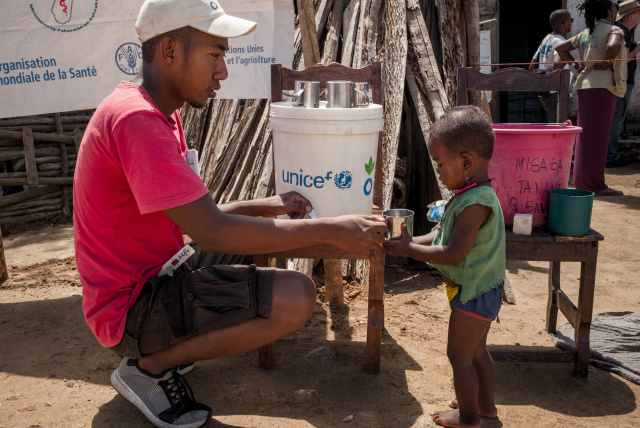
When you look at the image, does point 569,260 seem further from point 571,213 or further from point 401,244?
point 401,244

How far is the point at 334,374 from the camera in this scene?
9.11 feet

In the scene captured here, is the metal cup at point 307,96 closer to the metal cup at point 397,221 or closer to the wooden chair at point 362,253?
the wooden chair at point 362,253

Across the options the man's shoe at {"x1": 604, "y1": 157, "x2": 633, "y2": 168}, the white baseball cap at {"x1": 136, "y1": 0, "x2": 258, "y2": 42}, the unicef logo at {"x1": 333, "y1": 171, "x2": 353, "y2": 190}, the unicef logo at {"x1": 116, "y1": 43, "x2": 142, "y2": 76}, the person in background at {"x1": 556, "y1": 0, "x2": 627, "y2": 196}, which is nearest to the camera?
the white baseball cap at {"x1": 136, "y1": 0, "x2": 258, "y2": 42}

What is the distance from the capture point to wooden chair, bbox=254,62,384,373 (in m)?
2.68

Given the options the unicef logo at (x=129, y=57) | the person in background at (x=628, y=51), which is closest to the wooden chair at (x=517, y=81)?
the unicef logo at (x=129, y=57)

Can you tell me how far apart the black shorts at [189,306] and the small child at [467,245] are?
0.57 m

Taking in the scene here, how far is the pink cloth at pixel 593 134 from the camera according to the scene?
Answer: 6312mm

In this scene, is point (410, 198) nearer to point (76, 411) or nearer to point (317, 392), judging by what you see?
point (317, 392)

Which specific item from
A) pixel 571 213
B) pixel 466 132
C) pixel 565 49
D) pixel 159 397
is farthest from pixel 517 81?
pixel 565 49

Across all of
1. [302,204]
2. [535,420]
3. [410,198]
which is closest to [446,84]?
[410,198]

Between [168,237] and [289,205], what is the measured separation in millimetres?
563

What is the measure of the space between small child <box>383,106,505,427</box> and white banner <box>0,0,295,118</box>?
232 cm

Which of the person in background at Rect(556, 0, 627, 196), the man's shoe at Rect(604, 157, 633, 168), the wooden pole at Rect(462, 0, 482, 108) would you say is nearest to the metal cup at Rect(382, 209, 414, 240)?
the wooden pole at Rect(462, 0, 482, 108)

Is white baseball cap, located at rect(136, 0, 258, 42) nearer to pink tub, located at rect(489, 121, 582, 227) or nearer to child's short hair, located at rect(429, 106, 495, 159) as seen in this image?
child's short hair, located at rect(429, 106, 495, 159)
